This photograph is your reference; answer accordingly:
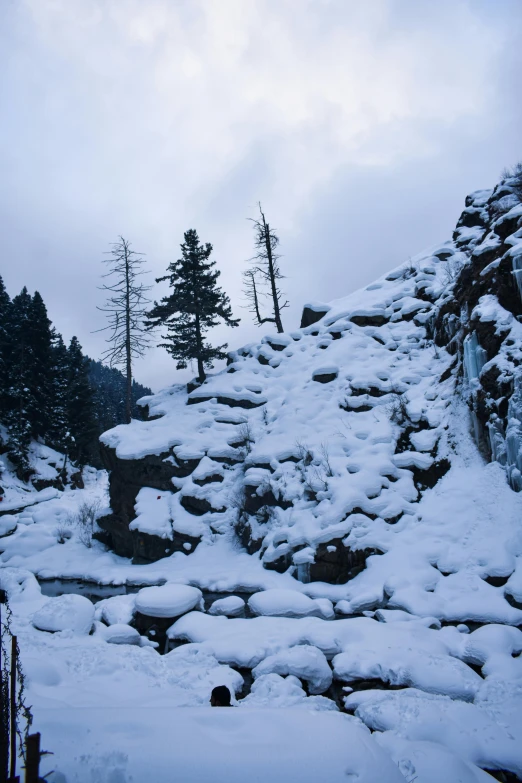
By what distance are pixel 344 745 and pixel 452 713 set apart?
2341 millimetres

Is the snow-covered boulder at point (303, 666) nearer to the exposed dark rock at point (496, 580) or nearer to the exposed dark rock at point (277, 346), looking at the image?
the exposed dark rock at point (496, 580)

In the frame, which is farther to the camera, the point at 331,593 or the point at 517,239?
the point at 517,239

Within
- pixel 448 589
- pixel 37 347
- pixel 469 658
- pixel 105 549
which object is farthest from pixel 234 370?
pixel 37 347

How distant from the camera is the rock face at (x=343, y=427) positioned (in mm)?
11352

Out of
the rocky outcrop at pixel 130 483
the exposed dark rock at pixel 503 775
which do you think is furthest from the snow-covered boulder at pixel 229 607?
the rocky outcrop at pixel 130 483

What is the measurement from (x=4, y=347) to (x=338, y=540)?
110 ft

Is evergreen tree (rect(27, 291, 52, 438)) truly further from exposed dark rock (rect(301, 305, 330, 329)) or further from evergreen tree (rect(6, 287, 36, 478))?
exposed dark rock (rect(301, 305, 330, 329))

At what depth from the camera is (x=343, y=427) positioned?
15.0 m

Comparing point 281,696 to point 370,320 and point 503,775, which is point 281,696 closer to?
point 503,775

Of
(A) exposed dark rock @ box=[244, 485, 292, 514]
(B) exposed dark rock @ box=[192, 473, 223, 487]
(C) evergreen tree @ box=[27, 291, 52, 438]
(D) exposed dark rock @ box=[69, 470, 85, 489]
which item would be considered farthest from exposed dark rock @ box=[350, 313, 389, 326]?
(D) exposed dark rock @ box=[69, 470, 85, 489]

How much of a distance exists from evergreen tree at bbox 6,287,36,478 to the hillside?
11.0m

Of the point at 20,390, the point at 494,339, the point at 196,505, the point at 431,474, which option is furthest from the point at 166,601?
the point at 20,390

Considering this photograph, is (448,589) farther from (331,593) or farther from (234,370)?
(234,370)

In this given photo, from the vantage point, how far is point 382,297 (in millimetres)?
21938
